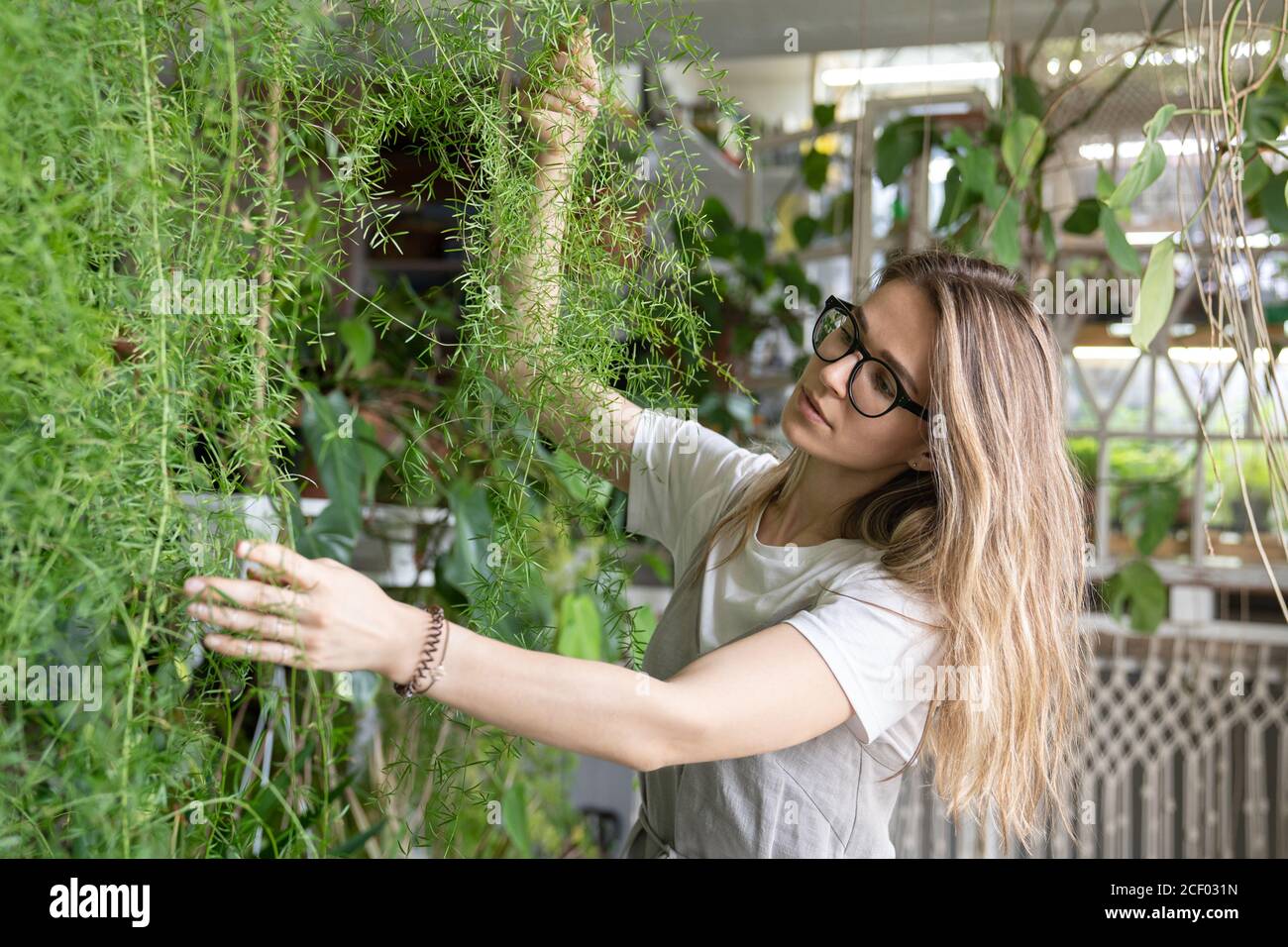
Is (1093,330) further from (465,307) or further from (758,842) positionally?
(465,307)

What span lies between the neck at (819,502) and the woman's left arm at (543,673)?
0.24 m

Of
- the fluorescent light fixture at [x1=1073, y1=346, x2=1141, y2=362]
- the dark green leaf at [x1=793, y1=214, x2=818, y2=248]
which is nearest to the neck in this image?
the dark green leaf at [x1=793, y1=214, x2=818, y2=248]

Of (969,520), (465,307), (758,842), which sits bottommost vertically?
(758,842)

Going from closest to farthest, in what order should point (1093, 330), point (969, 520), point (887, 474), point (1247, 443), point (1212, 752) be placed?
point (969, 520) < point (887, 474) < point (1247, 443) < point (1212, 752) < point (1093, 330)

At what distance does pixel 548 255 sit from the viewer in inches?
32.5

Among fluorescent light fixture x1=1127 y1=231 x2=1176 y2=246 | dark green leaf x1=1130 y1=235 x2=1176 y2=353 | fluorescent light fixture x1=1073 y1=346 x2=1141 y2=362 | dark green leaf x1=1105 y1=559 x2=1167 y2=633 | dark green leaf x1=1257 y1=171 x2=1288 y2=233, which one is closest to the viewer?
dark green leaf x1=1130 y1=235 x2=1176 y2=353

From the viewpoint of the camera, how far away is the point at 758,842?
96cm

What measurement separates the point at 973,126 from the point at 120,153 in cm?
243

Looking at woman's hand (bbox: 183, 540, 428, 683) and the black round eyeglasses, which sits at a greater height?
the black round eyeglasses

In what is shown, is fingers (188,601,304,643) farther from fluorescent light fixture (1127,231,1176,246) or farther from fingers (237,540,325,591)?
fluorescent light fixture (1127,231,1176,246)

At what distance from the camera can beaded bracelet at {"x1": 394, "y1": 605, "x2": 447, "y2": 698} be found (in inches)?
24.6

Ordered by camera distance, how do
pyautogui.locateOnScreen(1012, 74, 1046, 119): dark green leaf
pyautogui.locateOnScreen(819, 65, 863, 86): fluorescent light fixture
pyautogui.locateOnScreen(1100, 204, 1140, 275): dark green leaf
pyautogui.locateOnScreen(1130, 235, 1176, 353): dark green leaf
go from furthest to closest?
pyautogui.locateOnScreen(819, 65, 863, 86): fluorescent light fixture < pyautogui.locateOnScreen(1012, 74, 1046, 119): dark green leaf < pyautogui.locateOnScreen(1100, 204, 1140, 275): dark green leaf < pyautogui.locateOnScreen(1130, 235, 1176, 353): dark green leaf

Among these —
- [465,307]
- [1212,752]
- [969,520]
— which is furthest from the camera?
[1212,752]
